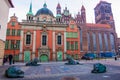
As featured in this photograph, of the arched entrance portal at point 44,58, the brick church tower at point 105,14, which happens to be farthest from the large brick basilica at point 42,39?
the brick church tower at point 105,14

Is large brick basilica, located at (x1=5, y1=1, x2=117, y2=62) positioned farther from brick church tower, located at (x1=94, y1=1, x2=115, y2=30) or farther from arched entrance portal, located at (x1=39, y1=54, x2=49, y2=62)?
brick church tower, located at (x1=94, y1=1, x2=115, y2=30)

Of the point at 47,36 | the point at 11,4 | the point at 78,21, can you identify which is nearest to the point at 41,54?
the point at 47,36

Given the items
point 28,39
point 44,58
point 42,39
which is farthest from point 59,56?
point 28,39

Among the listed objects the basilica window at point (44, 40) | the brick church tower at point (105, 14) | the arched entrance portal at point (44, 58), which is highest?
the brick church tower at point (105, 14)

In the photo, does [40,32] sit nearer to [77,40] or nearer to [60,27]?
[60,27]

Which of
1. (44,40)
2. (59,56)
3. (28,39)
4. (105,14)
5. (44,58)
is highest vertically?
(105,14)

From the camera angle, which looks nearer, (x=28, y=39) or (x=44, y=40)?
(x=28, y=39)

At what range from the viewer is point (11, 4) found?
1784 cm

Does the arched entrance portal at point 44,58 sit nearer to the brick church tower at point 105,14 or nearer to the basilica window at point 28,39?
the basilica window at point 28,39

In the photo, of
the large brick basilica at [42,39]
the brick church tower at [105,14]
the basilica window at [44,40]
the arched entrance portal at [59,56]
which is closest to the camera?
the large brick basilica at [42,39]

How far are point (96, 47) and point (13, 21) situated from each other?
43420 mm

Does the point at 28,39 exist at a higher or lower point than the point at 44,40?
higher

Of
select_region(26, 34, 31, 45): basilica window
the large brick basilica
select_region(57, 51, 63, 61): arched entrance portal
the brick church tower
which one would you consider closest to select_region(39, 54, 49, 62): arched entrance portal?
the large brick basilica

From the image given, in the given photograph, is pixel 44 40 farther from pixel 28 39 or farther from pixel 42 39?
pixel 28 39
